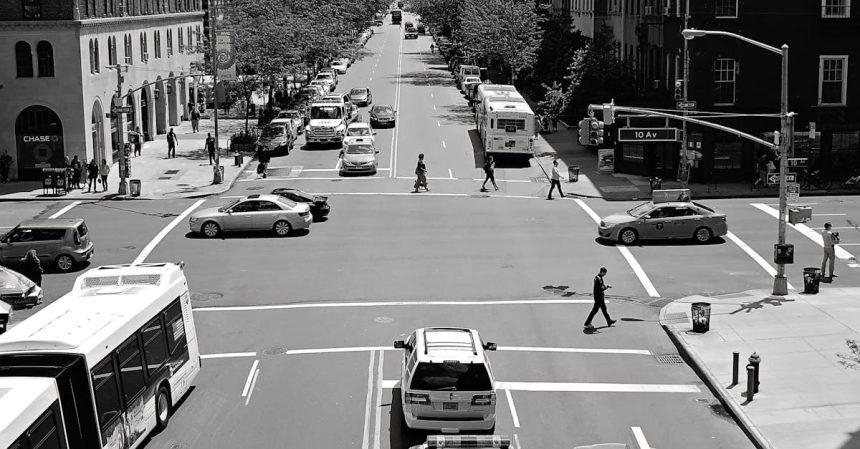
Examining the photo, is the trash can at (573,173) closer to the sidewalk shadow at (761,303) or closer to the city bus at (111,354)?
the sidewalk shadow at (761,303)

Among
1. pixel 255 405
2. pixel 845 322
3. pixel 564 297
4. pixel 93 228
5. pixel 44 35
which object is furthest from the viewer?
pixel 44 35

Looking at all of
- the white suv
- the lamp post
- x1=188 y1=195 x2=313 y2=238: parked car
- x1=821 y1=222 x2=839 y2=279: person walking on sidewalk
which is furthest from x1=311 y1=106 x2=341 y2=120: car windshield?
the white suv

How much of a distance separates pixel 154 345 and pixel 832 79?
135 ft

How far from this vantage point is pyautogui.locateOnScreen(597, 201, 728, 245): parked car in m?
37.0

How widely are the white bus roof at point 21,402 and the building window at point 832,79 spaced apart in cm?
4433

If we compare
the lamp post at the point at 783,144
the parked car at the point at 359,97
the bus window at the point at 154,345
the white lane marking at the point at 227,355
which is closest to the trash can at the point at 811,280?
the lamp post at the point at 783,144

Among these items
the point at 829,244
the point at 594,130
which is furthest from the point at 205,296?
the point at 829,244

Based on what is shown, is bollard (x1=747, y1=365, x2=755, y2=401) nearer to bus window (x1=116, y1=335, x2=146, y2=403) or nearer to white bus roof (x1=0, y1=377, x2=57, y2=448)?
bus window (x1=116, y1=335, x2=146, y2=403)

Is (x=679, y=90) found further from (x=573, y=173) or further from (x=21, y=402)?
(x=21, y=402)

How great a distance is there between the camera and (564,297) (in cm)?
3041

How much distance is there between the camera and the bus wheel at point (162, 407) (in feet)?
64.5

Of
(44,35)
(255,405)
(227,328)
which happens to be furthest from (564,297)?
(44,35)

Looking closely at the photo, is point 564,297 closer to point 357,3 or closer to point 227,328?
point 227,328

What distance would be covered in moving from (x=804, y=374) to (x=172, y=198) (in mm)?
32170
